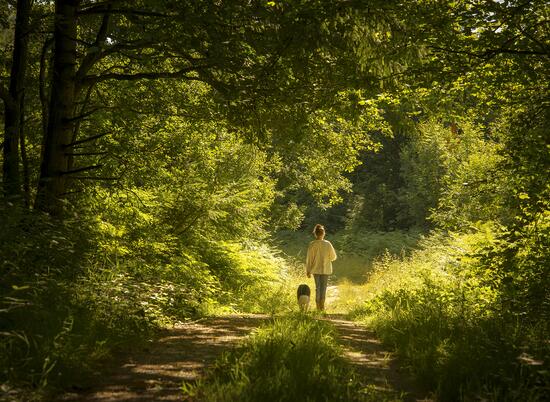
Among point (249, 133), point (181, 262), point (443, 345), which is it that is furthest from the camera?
point (181, 262)

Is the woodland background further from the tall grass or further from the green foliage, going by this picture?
the green foliage

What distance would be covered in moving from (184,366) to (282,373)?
119 centimetres

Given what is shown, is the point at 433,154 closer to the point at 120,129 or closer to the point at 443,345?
the point at 120,129

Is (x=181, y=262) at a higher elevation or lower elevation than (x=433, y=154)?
lower

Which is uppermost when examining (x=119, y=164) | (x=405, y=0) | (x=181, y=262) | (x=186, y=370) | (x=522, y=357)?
(x=405, y=0)

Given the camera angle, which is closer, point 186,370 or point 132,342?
point 186,370

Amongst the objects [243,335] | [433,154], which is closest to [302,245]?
[433,154]

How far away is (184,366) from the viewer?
5.54 m

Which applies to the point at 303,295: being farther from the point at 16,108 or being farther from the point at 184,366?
the point at 16,108

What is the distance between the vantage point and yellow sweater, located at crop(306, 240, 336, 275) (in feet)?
40.3

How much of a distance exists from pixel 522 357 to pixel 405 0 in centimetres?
495

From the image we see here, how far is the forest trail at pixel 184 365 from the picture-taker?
4.63 m

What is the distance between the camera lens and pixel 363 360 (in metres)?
6.63

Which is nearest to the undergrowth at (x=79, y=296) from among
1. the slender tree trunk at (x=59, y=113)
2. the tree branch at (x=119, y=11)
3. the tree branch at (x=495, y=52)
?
the slender tree trunk at (x=59, y=113)
